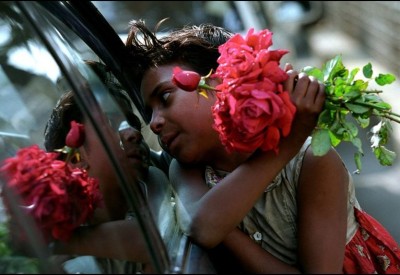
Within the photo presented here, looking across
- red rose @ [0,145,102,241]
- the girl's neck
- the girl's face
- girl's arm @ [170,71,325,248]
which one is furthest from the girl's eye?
red rose @ [0,145,102,241]

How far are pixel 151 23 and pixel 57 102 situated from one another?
4.10 meters

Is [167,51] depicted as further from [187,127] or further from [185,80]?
[185,80]

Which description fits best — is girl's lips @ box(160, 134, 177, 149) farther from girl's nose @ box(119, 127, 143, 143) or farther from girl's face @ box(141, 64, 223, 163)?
girl's nose @ box(119, 127, 143, 143)

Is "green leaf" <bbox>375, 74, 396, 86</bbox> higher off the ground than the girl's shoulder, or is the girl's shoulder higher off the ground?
"green leaf" <bbox>375, 74, 396, 86</bbox>

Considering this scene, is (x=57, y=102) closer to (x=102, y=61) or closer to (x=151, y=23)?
(x=102, y=61)

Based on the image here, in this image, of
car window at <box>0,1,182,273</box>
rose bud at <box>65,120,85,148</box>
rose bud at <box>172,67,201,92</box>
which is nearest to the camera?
car window at <box>0,1,182,273</box>

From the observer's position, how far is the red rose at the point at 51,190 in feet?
5.40

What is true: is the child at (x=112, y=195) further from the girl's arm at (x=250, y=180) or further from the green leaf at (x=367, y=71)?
the green leaf at (x=367, y=71)

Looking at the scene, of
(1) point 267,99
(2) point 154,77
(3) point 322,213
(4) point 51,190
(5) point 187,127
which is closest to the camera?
(4) point 51,190

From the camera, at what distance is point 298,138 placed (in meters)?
1.92

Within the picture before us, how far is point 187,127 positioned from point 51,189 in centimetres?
71

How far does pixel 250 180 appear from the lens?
192cm

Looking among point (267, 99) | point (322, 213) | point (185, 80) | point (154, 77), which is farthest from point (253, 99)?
point (154, 77)

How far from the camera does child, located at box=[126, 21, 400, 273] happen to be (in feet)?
6.31
